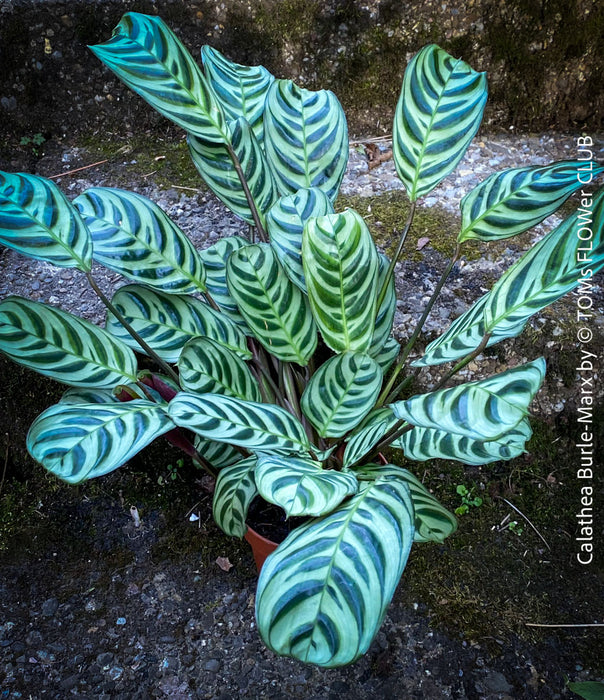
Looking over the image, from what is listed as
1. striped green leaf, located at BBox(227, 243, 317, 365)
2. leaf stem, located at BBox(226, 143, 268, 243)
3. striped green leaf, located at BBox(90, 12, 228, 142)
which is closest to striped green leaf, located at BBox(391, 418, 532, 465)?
striped green leaf, located at BBox(227, 243, 317, 365)

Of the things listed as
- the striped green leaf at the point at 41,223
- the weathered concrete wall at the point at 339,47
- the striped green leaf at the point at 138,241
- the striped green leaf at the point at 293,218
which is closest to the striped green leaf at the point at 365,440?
the striped green leaf at the point at 293,218

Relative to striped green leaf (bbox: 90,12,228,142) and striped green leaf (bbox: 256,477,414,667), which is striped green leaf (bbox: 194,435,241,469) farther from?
striped green leaf (bbox: 90,12,228,142)

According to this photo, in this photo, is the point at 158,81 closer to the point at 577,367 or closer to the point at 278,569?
the point at 278,569

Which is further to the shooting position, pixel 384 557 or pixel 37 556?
pixel 37 556

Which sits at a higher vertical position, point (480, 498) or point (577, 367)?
point (577, 367)

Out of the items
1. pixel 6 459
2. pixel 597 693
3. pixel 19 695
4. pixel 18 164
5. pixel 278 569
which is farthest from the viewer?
pixel 18 164

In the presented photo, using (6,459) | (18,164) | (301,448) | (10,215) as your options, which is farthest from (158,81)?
(18,164)
